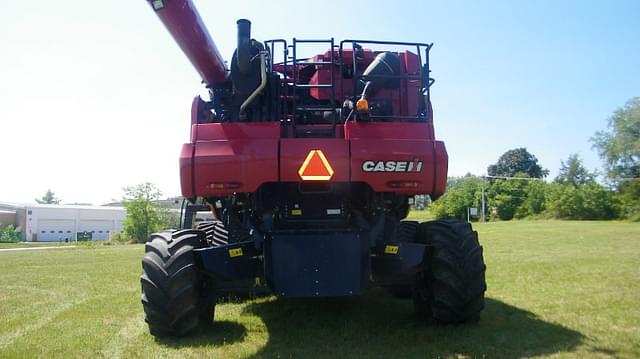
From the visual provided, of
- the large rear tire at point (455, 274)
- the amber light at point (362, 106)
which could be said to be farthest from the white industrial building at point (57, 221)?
the amber light at point (362, 106)

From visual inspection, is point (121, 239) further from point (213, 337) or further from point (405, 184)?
point (405, 184)

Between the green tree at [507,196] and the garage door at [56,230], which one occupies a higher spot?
the green tree at [507,196]

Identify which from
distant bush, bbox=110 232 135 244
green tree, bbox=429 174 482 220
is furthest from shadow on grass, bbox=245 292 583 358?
green tree, bbox=429 174 482 220

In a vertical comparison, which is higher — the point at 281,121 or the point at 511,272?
the point at 281,121

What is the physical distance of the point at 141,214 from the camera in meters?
51.0

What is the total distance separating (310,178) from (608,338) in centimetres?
364

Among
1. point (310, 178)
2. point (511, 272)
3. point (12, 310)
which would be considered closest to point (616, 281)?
point (511, 272)

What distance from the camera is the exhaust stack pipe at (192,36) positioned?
16.9 feet

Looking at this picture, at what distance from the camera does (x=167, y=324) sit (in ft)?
18.5

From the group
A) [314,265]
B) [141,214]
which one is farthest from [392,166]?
[141,214]

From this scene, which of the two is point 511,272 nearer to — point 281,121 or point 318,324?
point 318,324

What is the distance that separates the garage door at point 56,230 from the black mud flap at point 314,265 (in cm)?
7799

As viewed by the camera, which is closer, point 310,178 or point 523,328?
point 310,178

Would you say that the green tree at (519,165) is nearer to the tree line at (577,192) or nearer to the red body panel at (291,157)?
the tree line at (577,192)
